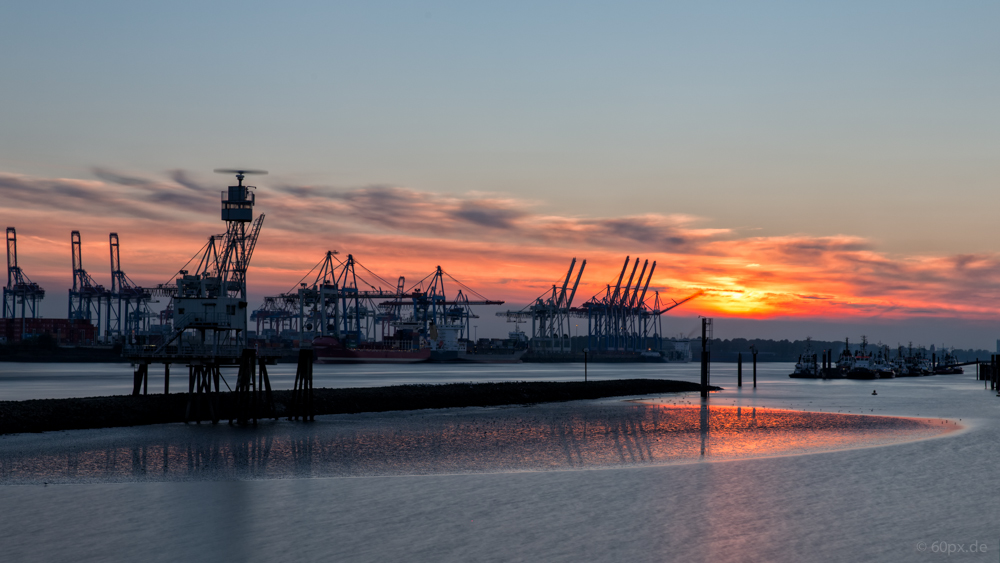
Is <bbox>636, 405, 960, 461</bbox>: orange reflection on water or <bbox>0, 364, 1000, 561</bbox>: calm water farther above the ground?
<bbox>0, 364, 1000, 561</bbox>: calm water

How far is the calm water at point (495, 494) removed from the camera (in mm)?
15312

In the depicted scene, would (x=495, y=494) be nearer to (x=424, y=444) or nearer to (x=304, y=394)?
(x=424, y=444)

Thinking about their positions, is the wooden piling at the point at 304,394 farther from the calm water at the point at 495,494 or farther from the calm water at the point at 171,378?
the calm water at the point at 171,378

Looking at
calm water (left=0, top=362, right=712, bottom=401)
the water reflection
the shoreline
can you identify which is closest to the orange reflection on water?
the water reflection

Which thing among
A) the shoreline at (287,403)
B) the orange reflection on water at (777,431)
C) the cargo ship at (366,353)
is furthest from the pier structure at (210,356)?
A: the cargo ship at (366,353)

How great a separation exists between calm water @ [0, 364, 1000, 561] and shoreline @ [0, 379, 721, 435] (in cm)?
265

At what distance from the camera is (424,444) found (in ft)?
104

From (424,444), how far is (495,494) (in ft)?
37.1

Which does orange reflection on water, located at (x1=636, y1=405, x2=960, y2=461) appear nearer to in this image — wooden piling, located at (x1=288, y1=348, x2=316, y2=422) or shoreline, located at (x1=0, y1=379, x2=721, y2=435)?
shoreline, located at (x1=0, y1=379, x2=721, y2=435)

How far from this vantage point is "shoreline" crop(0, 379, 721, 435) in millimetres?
34625

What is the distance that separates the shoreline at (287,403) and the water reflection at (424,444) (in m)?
1.85

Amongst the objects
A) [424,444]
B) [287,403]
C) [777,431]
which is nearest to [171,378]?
[287,403]

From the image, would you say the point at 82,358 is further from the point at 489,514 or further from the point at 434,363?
the point at 489,514

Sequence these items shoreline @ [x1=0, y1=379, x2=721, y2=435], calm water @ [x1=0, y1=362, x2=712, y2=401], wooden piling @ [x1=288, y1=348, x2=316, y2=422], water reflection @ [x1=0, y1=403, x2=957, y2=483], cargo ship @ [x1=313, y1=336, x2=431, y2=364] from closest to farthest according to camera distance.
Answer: water reflection @ [x1=0, y1=403, x2=957, y2=483] < shoreline @ [x1=0, y1=379, x2=721, y2=435] < wooden piling @ [x1=288, y1=348, x2=316, y2=422] < calm water @ [x1=0, y1=362, x2=712, y2=401] < cargo ship @ [x1=313, y1=336, x2=431, y2=364]
